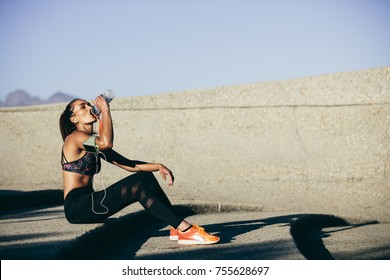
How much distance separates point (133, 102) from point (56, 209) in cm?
230

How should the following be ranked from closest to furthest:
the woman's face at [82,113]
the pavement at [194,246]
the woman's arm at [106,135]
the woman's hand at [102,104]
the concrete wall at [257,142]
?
the pavement at [194,246]
the woman's arm at [106,135]
the woman's hand at [102,104]
the woman's face at [82,113]
the concrete wall at [257,142]

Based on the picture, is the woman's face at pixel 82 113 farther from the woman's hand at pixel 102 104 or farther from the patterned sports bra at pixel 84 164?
the patterned sports bra at pixel 84 164

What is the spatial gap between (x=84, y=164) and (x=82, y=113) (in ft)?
1.48

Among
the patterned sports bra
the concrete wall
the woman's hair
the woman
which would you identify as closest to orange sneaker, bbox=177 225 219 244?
the woman

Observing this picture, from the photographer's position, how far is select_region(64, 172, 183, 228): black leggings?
14.1 ft

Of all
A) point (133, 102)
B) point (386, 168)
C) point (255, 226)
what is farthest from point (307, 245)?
point (133, 102)

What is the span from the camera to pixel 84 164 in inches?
174

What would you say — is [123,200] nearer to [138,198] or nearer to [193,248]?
[138,198]

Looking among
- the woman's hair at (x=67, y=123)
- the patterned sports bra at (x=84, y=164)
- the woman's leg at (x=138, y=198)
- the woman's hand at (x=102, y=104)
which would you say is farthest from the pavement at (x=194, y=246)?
the woman's hand at (x=102, y=104)

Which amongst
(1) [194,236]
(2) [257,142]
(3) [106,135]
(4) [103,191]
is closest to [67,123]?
(3) [106,135]

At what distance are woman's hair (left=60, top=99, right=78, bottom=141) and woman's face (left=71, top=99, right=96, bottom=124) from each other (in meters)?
0.04

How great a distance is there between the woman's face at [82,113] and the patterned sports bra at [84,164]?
302mm

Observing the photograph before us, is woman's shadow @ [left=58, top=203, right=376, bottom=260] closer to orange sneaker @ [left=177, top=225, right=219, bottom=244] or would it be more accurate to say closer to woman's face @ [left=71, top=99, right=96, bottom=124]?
orange sneaker @ [left=177, top=225, right=219, bottom=244]

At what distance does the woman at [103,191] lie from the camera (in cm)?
429
